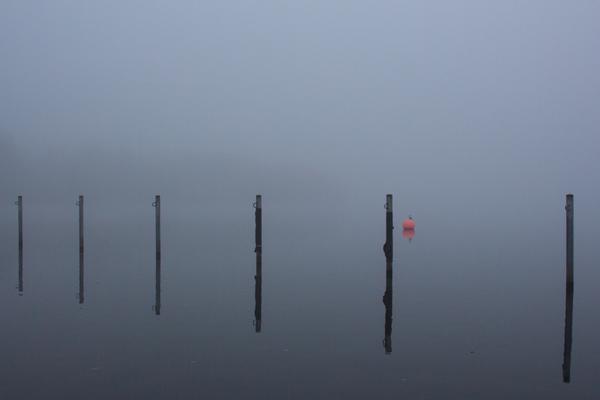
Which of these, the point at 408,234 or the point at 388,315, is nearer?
the point at 388,315

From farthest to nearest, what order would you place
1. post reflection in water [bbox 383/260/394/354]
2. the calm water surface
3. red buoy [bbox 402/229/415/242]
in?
red buoy [bbox 402/229/415/242] → post reflection in water [bbox 383/260/394/354] → the calm water surface

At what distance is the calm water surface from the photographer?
399 inches

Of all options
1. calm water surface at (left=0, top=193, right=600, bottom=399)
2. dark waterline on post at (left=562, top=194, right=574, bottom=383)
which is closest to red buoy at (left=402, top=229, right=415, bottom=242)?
calm water surface at (left=0, top=193, right=600, bottom=399)

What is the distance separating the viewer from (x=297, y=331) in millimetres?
14359

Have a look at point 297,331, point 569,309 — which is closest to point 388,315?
point 297,331

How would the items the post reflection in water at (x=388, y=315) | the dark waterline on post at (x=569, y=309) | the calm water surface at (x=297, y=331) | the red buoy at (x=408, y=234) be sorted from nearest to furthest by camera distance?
the calm water surface at (x=297, y=331) → the dark waterline on post at (x=569, y=309) → the post reflection in water at (x=388, y=315) → the red buoy at (x=408, y=234)

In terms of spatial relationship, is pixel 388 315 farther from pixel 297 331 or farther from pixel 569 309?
pixel 569 309

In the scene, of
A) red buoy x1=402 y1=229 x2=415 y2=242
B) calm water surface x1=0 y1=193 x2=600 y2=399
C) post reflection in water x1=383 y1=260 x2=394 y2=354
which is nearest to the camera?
calm water surface x1=0 y1=193 x2=600 y2=399

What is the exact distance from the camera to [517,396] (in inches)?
382

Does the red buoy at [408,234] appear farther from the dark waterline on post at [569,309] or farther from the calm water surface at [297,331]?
the dark waterline on post at [569,309]

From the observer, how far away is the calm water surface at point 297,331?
33.3 ft

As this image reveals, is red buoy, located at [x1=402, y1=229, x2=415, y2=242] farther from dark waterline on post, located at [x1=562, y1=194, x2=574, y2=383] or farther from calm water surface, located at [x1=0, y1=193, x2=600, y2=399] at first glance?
dark waterline on post, located at [x1=562, y1=194, x2=574, y2=383]

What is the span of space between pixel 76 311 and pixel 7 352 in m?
4.61

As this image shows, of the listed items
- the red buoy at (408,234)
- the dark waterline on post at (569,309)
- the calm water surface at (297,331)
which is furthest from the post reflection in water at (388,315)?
the red buoy at (408,234)
